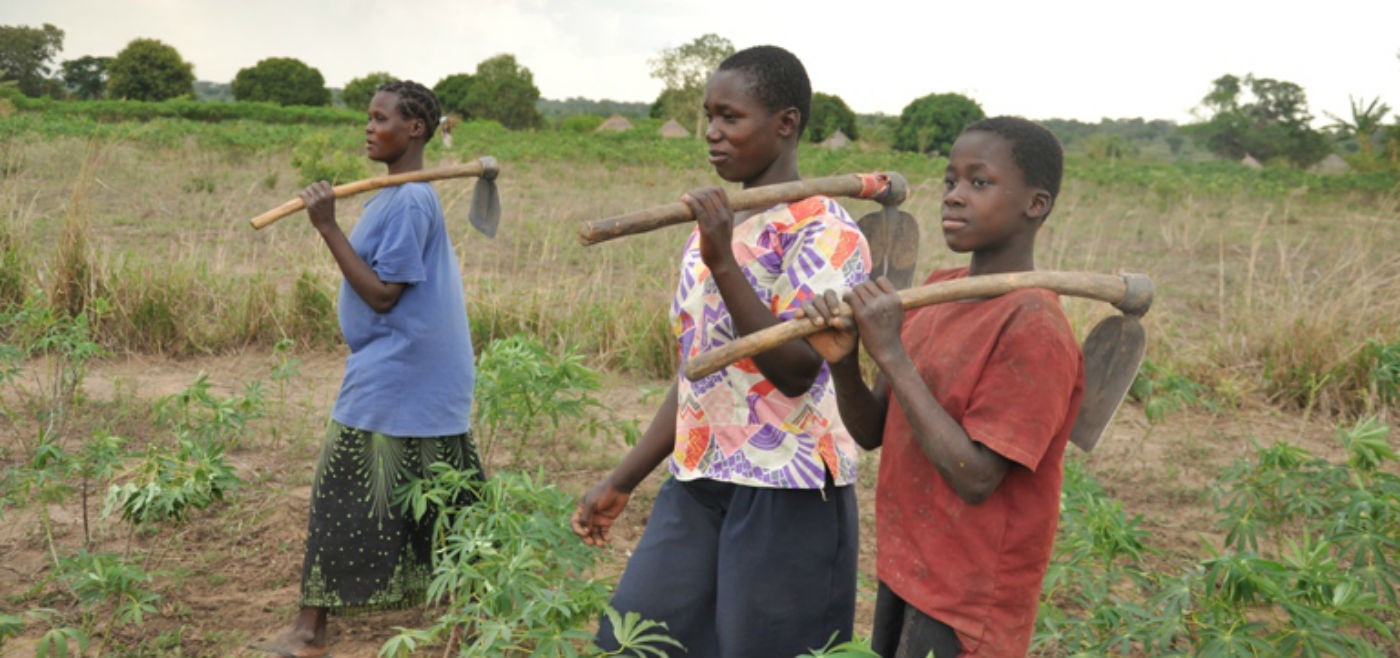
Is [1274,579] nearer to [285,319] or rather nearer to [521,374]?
[521,374]

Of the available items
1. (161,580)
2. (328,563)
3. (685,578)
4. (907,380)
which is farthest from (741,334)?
(161,580)

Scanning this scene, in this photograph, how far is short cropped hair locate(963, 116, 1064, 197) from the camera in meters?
1.54

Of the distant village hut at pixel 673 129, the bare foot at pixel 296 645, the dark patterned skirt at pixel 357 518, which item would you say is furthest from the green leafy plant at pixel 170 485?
the distant village hut at pixel 673 129

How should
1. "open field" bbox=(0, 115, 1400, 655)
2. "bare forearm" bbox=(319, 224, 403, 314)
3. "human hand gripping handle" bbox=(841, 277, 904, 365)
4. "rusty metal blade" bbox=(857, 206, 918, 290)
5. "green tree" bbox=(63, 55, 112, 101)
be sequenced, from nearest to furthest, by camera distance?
"human hand gripping handle" bbox=(841, 277, 904, 365) < "rusty metal blade" bbox=(857, 206, 918, 290) < "bare forearm" bbox=(319, 224, 403, 314) < "open field" bbox=(0, 115, 1400, 655) < "green tree" bbox=(63, 55, 112, 101)

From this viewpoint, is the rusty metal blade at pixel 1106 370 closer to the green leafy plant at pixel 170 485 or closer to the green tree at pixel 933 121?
the green leafy plant at pixel 170 485

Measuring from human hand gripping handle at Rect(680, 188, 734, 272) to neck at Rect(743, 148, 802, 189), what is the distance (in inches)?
9.7

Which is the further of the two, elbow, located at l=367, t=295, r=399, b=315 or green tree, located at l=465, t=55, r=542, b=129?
green tree, located at l=465, t=55, r=542, b=129

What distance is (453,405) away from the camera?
2551 millimetres

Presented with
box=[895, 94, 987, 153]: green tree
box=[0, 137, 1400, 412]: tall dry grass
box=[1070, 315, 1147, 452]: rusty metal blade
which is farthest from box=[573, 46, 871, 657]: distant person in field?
box=[895, 94, 987, 153]: green tree

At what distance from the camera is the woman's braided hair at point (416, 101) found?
2.56 metres

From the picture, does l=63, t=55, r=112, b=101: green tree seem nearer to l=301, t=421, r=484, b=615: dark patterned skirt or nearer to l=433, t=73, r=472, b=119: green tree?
l=433, t=73, r=472, b=119: green tree

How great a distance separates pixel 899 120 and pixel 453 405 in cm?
4269

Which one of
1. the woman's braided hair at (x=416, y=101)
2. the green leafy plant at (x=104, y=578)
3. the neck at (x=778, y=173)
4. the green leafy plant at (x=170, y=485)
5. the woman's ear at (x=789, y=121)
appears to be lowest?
the green leafy plant at (x=104, y=578)

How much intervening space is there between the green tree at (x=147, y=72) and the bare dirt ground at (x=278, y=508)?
43.1 m
